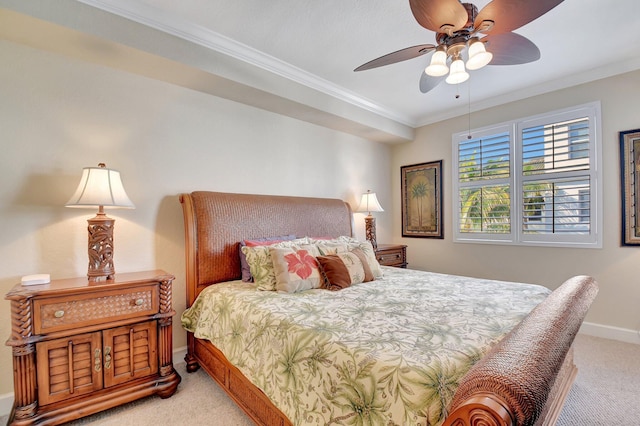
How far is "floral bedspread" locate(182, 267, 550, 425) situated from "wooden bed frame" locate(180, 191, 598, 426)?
0.17 m

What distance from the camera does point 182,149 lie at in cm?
263

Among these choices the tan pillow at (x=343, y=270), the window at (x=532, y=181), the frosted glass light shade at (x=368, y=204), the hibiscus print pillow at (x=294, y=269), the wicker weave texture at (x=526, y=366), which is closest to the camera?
the wicker weave texture at (x=526, y=366)

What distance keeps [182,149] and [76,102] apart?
30.3 inches

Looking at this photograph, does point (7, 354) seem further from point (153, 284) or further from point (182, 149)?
point (182, 149)

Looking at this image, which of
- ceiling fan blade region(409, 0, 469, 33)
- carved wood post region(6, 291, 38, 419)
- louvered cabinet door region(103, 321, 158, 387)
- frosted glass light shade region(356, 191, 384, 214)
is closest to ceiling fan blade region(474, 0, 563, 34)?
ceiling fan blade region(409, 0, 469, 33)

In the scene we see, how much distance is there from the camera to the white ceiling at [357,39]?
6.70 ft

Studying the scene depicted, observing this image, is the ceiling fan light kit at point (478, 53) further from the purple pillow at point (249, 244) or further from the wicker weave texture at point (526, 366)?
the purple pillow at point (249, 244)

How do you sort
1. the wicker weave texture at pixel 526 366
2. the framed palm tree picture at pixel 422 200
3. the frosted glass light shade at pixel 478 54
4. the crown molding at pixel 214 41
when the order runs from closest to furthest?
1. the wicker weave texture at pixel 526 366
2. the frosted glass light shade at pixel 478 54
3. the crown molding at pixel 214 41
4. the framed palm tree picture at pixel 422 200

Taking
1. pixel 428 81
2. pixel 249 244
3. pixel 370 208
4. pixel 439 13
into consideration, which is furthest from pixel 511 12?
pixel 370 208

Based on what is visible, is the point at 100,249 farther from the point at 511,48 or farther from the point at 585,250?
the point at 585,250

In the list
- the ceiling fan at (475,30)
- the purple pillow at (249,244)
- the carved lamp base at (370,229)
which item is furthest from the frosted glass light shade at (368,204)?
the ceiling fan at (475,30)

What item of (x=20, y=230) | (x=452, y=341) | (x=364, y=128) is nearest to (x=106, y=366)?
(x=20, y=230)

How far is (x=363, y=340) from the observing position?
1.22 m

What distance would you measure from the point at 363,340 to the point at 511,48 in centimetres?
197
